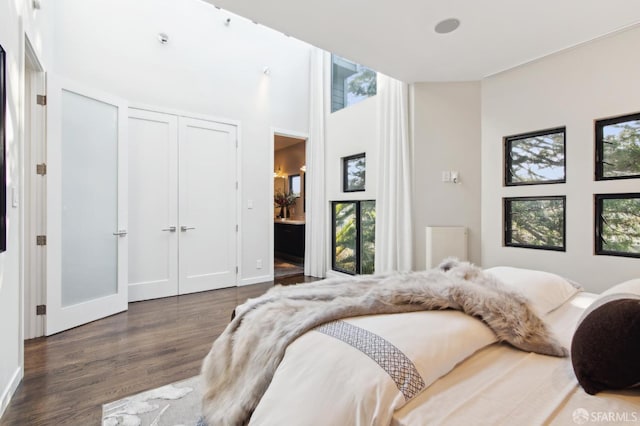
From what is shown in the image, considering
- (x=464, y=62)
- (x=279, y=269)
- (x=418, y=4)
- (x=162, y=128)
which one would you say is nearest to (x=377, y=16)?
(x=418, y=4)

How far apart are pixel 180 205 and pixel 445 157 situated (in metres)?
3.50

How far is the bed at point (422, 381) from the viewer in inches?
32.1

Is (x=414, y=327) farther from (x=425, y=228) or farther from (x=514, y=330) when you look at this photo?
(x=425, y=228)

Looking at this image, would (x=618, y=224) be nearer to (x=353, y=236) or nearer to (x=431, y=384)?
(x=431, y=384)

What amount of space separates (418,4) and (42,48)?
3364 mm

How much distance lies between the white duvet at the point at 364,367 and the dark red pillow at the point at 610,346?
0.28 meters

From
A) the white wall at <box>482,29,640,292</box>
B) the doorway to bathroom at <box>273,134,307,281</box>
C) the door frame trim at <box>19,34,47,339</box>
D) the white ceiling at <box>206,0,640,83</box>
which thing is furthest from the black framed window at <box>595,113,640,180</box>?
the door frame trim at <box>19,34,47,339</box>

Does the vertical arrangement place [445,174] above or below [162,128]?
below

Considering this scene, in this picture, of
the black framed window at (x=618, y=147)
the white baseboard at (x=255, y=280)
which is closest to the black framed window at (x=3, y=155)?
Answer: the white baseboard at (x=255, y=280)

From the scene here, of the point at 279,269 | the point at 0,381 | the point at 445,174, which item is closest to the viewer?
the point at 0,381

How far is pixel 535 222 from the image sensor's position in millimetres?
3344

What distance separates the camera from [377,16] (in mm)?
2627

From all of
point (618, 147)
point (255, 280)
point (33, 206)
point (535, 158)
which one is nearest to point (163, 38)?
point (33, 206)

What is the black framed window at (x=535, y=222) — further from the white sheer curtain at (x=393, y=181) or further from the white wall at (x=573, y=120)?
the white sheer curtain at (x=393, y=181)
